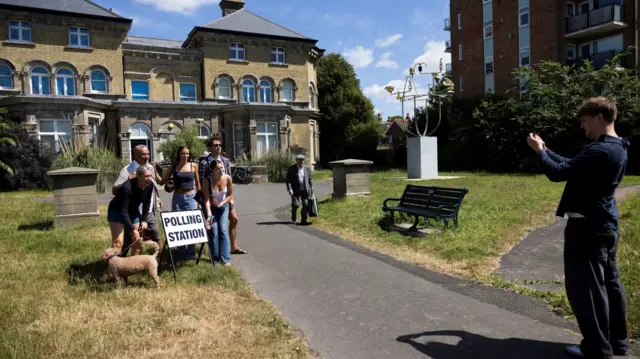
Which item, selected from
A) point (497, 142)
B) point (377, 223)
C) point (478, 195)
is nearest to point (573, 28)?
point (497, 142)

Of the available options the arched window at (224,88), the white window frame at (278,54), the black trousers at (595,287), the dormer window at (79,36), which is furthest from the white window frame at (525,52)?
the black trousers at (595,287)

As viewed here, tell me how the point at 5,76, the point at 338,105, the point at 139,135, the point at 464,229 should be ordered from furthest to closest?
the point at 338,105 → the point at 139,135 → the point at 5,76 → the point at 464,229

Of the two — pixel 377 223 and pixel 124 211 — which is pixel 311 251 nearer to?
pixel 377 223

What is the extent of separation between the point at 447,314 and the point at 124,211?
4131 mm

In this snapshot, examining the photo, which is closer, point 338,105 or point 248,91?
point 248,91

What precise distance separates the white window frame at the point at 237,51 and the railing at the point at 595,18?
24405mm

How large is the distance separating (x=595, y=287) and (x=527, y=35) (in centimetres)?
3653

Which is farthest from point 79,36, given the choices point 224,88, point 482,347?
point 482,347

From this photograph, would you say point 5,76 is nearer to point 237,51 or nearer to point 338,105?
point 237,51

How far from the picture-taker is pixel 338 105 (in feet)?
150

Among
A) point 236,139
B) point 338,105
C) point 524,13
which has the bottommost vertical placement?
point 236,139

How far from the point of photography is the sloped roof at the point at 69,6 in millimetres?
28562

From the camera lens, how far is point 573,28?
33.1m

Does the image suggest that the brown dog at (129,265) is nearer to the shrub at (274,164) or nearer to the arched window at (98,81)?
the shrub at (274,164)
